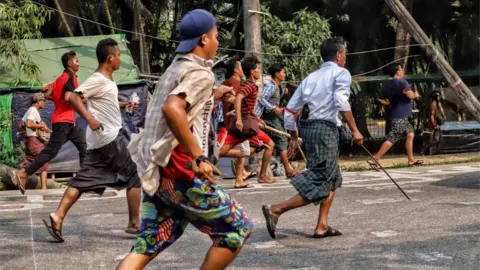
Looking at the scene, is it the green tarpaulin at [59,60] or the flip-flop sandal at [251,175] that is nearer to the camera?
the flip-flop sandal at [251,175]

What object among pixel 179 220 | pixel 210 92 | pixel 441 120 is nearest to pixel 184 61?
pixel 210 92

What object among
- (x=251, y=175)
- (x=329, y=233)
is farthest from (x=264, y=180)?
(x=329, y=233)

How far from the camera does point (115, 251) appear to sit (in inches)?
265

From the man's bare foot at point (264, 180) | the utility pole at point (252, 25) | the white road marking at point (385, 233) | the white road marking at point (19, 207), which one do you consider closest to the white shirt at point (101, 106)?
the white road marking at point (385, 233)

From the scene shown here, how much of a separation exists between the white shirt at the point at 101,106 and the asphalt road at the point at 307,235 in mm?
895

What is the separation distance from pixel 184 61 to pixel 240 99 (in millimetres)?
5860

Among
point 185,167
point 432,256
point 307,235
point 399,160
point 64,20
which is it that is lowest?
point 399,160

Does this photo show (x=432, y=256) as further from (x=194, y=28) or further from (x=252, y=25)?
(x=252, y=25)

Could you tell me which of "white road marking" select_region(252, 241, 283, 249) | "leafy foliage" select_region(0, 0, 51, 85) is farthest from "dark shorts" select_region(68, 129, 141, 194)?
"leafy foliage" select_region(0, 0, 51, 85)

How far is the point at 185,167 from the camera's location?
14.3 feet

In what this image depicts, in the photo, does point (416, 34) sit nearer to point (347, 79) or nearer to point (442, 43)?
point (442, 43)

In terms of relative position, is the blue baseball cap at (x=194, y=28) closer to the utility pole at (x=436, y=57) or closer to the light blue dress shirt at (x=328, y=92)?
the light blue dress shirt at (x=328, y=92)

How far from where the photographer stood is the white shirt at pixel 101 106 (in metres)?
7.17

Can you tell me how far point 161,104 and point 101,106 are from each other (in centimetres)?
292
